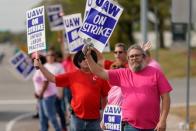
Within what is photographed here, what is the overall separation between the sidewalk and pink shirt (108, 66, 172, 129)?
6.34 m

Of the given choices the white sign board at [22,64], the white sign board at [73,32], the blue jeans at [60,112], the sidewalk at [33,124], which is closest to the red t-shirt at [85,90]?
the white sign board at [73,32]

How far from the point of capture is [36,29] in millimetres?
8766

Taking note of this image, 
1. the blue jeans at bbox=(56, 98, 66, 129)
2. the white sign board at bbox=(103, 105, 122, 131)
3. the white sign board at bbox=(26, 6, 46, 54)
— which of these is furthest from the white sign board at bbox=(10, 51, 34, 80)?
the white sign board at bbox=(103, 105, 122, 131)

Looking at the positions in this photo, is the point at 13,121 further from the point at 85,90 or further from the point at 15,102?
the point at 85,90

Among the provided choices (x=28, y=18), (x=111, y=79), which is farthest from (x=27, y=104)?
(x=111, y=79)

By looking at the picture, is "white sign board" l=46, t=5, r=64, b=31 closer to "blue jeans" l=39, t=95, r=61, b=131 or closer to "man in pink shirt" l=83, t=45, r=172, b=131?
"blue jeans" l=39, t=95, r=61, b=131

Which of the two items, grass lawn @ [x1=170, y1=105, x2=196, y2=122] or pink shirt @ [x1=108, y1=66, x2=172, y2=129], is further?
grass lawn @ [x1=170, y1=105, x2=196, y2=122]

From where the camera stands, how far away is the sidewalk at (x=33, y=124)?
14.0m

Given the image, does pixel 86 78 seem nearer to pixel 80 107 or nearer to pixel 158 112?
pixel 80 107

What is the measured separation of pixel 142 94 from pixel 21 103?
13.6 metres

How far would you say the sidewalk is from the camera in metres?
14.0

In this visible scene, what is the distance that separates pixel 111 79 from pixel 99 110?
133 centimetres

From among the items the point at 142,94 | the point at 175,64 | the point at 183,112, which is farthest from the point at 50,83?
the point at 175,64

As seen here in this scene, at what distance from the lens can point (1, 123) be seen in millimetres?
15633
